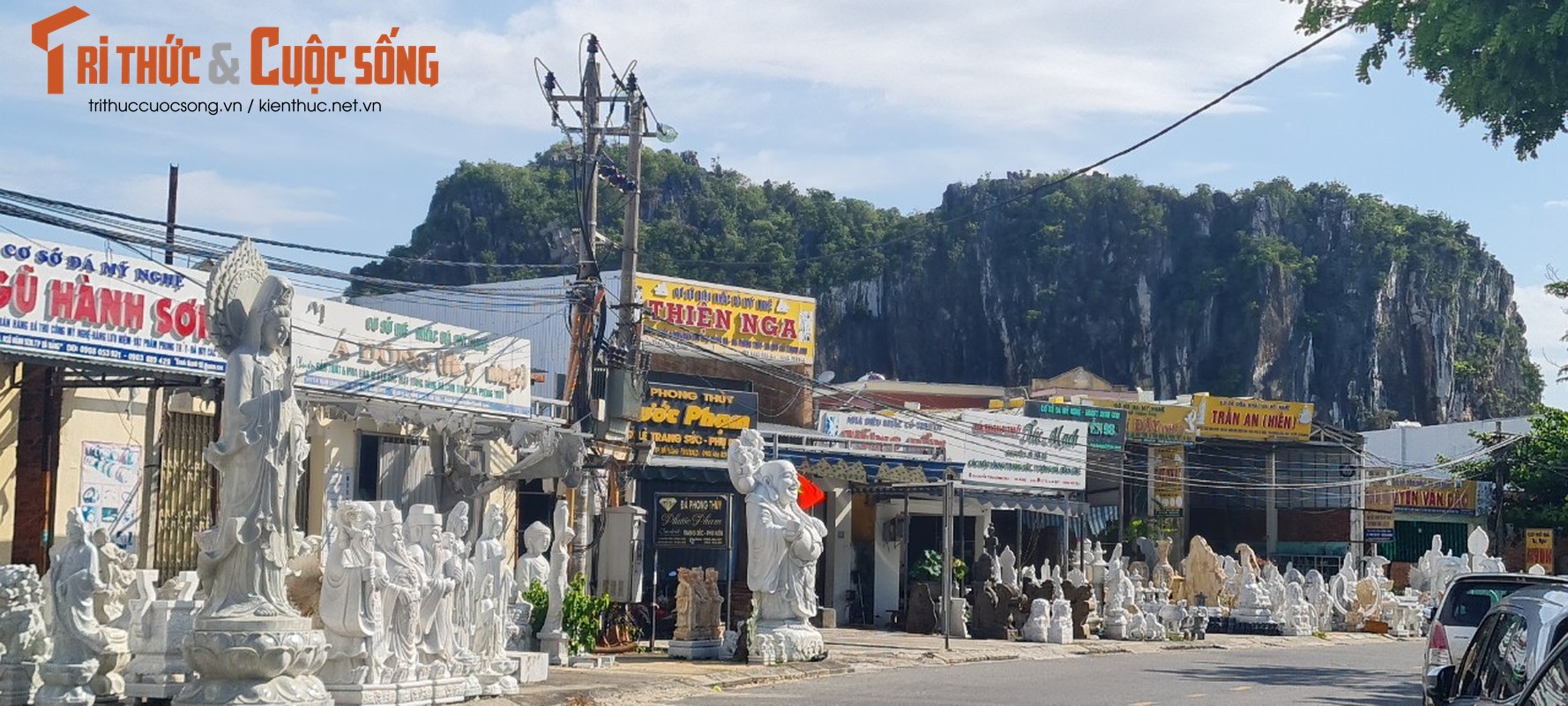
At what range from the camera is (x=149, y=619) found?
13805 millimetres

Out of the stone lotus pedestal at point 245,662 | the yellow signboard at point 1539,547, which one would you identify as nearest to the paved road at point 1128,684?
the stone lotus pedestal at point 245,662

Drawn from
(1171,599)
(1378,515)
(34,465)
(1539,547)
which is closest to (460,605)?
(34,465)

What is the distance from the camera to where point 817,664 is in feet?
69.6

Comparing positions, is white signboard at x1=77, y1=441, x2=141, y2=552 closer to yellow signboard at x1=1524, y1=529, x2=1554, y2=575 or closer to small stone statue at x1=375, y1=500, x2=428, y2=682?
small stone statue at x1=375, y1=500, x2=428, y2=682

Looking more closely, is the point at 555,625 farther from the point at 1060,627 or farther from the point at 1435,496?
the point at 1435,496

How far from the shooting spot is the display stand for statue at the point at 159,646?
13.6m

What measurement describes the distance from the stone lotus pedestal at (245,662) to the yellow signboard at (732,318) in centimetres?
2710

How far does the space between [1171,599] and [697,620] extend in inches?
777

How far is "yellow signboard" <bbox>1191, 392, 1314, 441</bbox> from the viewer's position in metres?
52.5

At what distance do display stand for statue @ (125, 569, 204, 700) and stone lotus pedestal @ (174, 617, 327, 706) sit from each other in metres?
1.52

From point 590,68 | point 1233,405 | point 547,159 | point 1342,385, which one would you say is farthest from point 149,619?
point 1342,385

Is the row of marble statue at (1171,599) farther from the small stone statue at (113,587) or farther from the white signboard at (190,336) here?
the small stone statue at (113,587)

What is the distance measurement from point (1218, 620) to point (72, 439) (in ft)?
78.6

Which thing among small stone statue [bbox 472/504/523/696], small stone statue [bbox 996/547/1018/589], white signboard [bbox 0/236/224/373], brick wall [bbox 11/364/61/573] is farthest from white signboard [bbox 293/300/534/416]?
small stone statue [bbox 996/547/1018/589]
